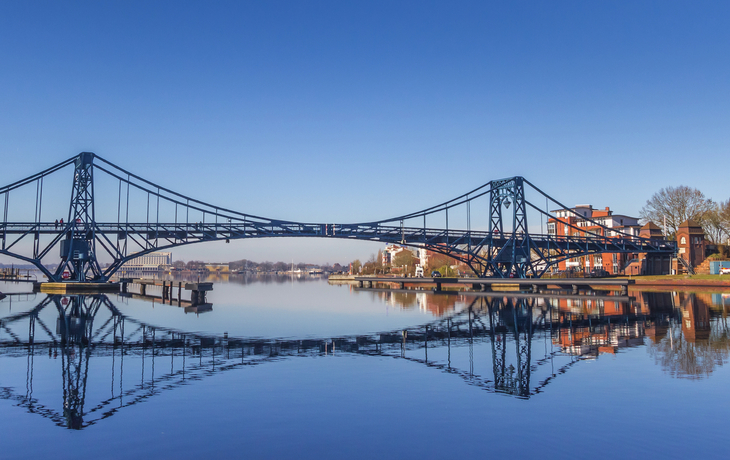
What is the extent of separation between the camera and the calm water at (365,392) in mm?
10086

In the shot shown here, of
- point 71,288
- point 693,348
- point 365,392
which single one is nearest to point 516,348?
point 693,348

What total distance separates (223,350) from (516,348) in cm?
1153

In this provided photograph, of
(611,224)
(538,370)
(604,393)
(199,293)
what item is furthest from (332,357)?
(611,224)

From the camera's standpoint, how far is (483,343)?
23250 millimetres

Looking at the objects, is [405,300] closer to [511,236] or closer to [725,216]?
[511,236]

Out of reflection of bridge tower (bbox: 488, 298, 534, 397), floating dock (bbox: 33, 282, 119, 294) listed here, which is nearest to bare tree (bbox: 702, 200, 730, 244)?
reflection of bridge tower (bbox: 488, 298, 534, 397)

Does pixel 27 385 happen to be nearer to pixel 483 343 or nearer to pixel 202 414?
pixel 202 414

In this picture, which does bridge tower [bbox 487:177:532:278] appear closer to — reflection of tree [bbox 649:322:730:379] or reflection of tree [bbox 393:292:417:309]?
reflection of tree [bbox 393:292:417:309]

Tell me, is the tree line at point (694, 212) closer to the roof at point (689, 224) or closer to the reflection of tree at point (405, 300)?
the roof at point (689, 224)

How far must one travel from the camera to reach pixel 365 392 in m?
14.2

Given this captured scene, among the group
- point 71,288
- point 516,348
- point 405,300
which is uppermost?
point 71,288

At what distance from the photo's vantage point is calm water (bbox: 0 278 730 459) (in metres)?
10.1

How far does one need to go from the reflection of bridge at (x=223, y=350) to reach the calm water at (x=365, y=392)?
0.09 metres

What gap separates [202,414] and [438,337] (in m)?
15.5
